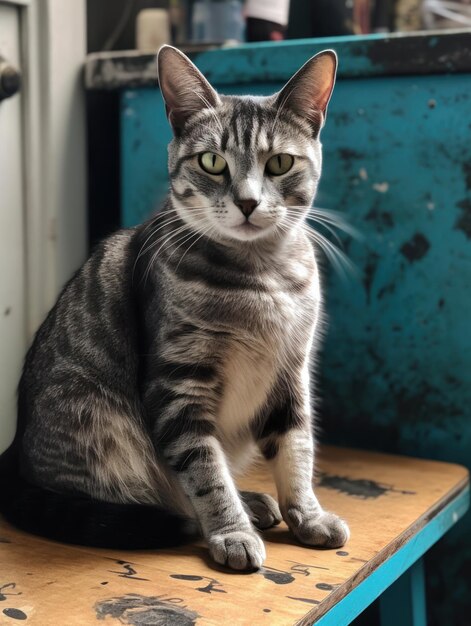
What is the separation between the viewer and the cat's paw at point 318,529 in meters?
1.10

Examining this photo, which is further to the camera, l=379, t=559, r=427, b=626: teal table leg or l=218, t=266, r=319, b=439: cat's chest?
l=379, t=559, r=427, b=626: teal table leg

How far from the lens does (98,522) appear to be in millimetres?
1080

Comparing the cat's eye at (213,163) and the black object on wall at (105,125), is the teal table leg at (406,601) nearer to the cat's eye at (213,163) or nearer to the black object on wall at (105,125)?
the cat's eye at (213,163)

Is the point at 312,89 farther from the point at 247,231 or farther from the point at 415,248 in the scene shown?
the point at 415,248

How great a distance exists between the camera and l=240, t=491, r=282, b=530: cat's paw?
1.17 metres

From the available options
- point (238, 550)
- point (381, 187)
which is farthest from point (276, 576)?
point (381, 187)

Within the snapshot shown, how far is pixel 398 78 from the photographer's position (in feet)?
4.78

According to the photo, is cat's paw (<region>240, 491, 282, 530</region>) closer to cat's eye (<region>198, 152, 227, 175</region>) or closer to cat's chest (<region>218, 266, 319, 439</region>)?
cat's chest (<region>218, 266, 319, 439</region>)

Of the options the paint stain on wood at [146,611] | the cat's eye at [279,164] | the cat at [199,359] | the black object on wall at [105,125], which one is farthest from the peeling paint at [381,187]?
the paint stain on wood at [146,611]

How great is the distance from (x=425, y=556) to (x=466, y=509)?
0.16 metres

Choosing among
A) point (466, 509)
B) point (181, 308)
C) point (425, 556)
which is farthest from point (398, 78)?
point (425, 556)

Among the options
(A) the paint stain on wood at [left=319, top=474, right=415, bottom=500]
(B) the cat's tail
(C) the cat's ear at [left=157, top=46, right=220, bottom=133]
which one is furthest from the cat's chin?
(A) the paint stain on wood at [left=319, top=474, right=415, bottom=500]

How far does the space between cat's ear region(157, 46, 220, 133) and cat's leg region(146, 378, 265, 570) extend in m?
0.35

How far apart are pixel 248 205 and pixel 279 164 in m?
0.10
